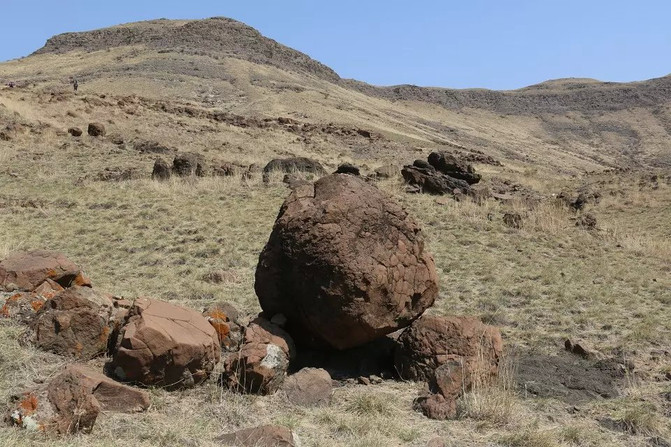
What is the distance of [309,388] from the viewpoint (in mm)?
5852

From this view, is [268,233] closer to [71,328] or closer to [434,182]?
[434,182]

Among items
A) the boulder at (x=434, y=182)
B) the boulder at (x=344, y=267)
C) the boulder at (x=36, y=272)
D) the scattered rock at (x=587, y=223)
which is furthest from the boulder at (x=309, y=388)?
the boulder at (x=434, y=182)

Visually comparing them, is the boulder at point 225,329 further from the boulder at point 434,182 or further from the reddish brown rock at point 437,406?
the boulder at point 434,182

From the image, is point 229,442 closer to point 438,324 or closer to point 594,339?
point 438,324

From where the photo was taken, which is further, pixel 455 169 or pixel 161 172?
pixel 455 169

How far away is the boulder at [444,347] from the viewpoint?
6.23 metres

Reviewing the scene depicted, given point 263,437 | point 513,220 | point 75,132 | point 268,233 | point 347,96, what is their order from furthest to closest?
point 347,96 → point 75,132 → point 513,220 → point 268,233 → point 263,437

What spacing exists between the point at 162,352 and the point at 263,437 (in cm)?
136

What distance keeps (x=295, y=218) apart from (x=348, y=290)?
96 centimetres

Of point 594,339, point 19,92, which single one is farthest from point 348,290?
point 19,92

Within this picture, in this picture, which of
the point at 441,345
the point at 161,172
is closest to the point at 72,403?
the point at 441,345

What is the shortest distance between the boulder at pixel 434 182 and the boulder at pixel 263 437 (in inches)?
587

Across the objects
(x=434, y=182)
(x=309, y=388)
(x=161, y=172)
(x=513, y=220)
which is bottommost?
(x=309, y=388)

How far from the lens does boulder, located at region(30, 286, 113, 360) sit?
5.91 m
